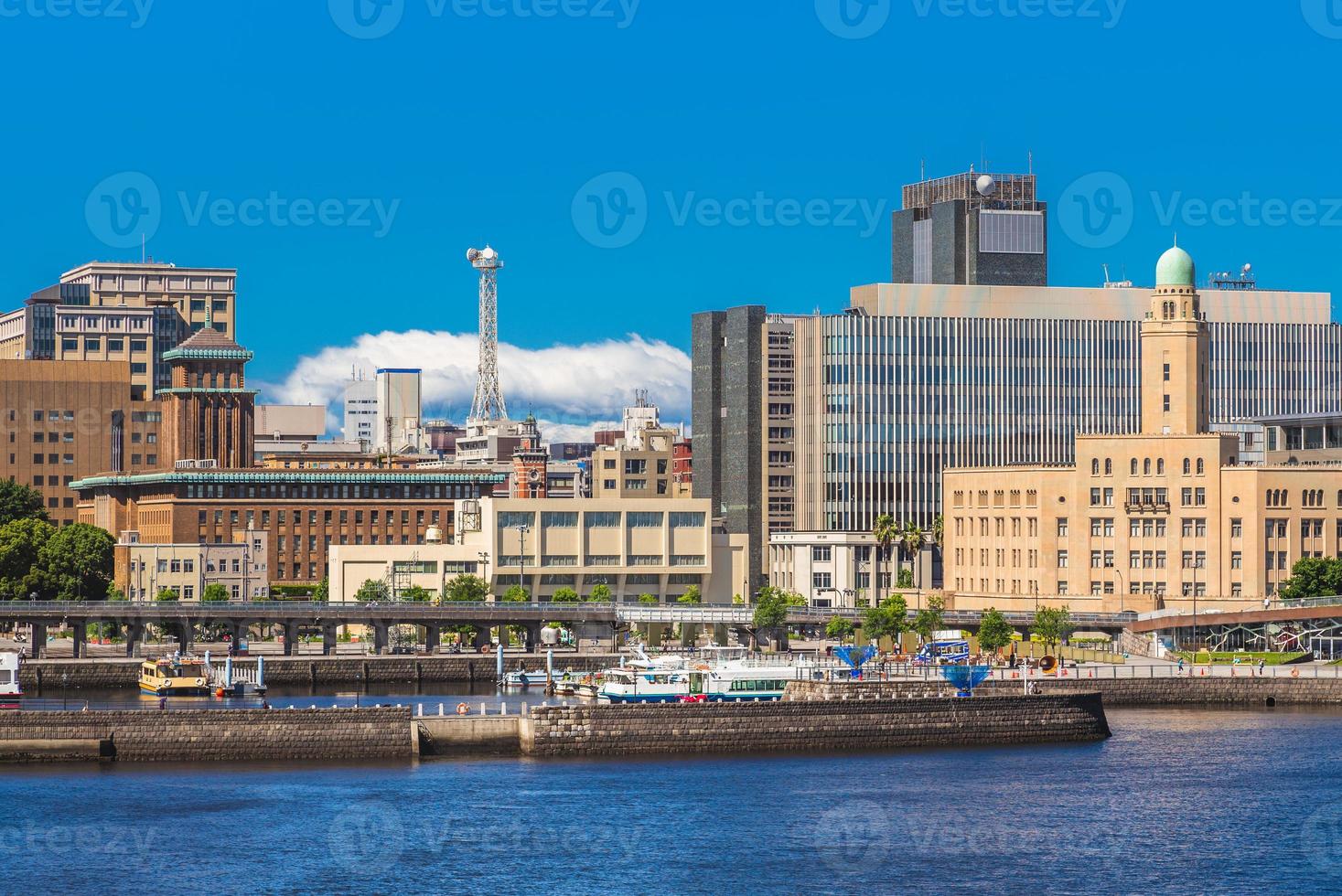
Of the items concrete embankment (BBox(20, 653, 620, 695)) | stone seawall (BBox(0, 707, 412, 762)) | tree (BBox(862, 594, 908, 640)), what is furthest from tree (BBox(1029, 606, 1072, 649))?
stone seawall (BBox(0, 707, 412, 762))

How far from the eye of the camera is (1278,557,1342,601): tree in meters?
194

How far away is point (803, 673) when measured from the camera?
504 feet

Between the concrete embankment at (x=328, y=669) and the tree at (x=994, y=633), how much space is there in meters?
27.6

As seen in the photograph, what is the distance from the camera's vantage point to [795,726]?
134m

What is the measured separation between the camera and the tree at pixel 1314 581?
194 meters

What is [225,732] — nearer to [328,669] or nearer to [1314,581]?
[328,669]

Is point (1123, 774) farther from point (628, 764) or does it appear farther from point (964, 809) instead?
point (628, 764)

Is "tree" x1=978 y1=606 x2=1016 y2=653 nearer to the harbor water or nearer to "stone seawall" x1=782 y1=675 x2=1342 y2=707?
"stone seawall" x1=782 y1=675 x2=1342 y2=707

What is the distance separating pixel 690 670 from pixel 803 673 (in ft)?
23.0

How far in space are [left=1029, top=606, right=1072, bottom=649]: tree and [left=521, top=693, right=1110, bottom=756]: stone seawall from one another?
163 feet

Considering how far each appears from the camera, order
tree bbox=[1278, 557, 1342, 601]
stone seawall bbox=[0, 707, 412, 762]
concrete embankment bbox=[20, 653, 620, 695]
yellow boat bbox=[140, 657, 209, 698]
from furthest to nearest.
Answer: tree bbox=[1278, 557, 1342, 601], concrete embankment bbox=[20, 653, 620, 695], yellow boat bbox=[140, 657, 209, 698], stone seawall bbox=[0, 707, 412, 762]

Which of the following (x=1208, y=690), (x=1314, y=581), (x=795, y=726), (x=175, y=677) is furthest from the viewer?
(x=1314, y=581)

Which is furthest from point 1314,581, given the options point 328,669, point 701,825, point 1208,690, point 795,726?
point 701,825

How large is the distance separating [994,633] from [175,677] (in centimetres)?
6013
